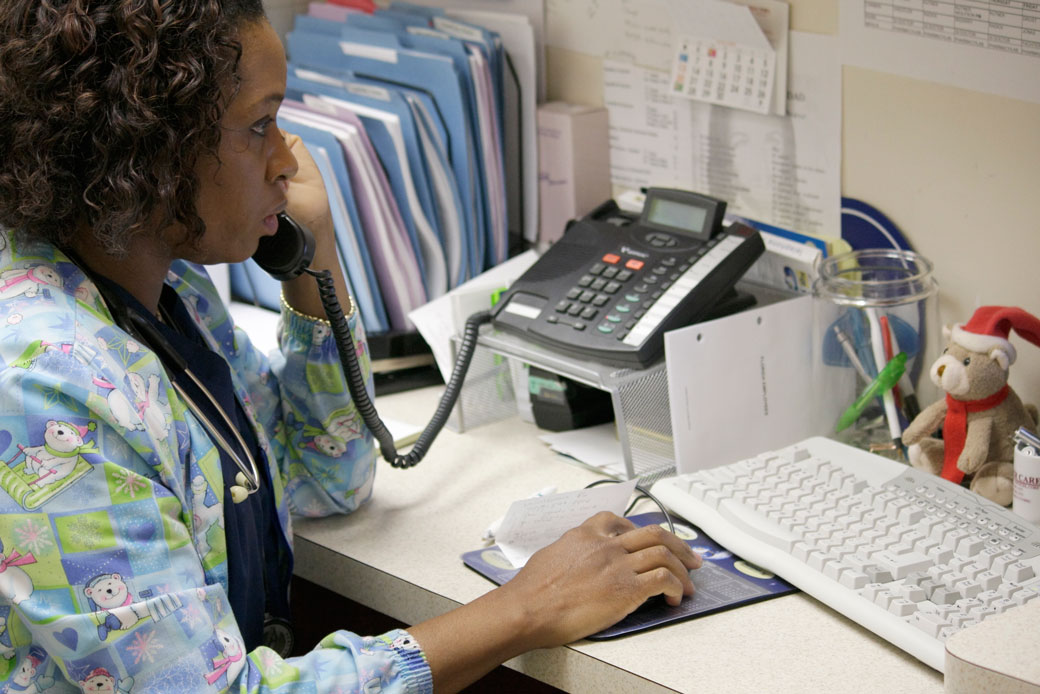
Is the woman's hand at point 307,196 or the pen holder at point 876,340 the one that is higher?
the woman's hand at point 307,196

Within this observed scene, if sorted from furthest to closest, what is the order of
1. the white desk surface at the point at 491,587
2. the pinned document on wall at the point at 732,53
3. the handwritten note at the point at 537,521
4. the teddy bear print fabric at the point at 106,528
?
1. the pinned document on wall at the point at 732,53
2. the handwritten note at the point at 537,521
3. the white desk surface at the point at 491,587
4. the teddy bear print fabric at the point at 106,528

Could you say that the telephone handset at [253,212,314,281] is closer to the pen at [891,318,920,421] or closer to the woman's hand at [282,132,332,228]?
the woman's hand at [282,132,332,228]

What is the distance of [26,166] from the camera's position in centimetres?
93

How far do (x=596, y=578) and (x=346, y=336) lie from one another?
0.44 m

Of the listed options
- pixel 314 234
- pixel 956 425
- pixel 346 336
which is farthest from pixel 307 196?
pixel 956 425

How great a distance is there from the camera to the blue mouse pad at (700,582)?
1065 millimetres

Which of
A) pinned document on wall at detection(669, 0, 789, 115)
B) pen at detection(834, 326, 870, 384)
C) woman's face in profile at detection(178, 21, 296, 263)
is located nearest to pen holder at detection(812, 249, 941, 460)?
pen at detection(834, 326, 870, 384)

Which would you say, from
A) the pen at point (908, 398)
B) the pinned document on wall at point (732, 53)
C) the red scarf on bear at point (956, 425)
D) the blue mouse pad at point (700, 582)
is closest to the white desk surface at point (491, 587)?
the blue mouse pad at point (700, 582)

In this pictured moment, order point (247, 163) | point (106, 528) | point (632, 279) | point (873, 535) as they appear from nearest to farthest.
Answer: point (106, 528), point (247, 163), point (873, 535), point (632, 279)

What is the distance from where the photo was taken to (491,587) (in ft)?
3.78

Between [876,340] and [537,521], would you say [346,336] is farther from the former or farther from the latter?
[876,340]

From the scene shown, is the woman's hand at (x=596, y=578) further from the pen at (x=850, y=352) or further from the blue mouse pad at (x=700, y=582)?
the pen at (x=850, y=352)

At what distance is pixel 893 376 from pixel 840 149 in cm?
29

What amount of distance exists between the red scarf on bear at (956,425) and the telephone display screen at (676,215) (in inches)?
14.7
